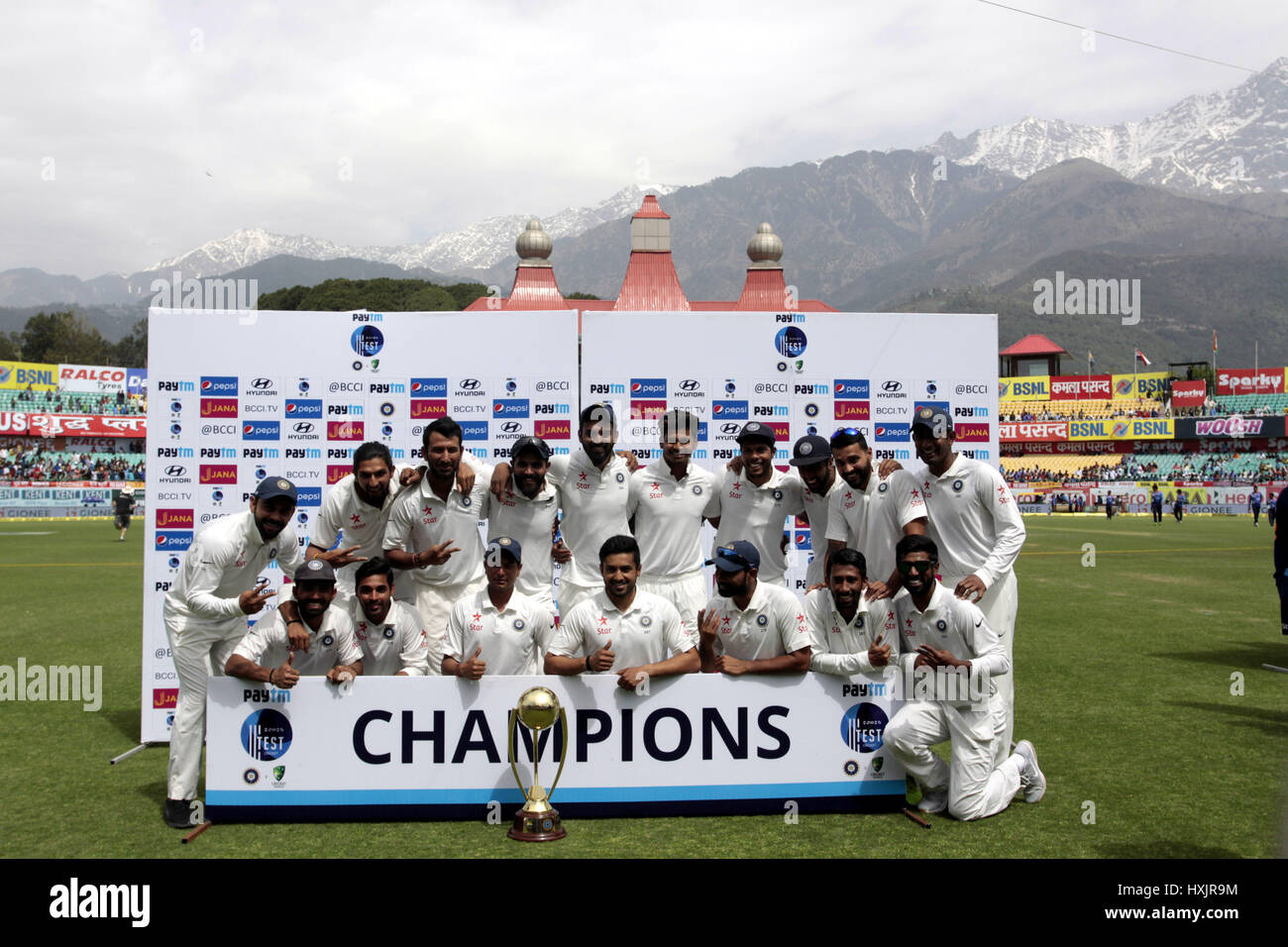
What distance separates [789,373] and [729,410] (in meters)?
0.69

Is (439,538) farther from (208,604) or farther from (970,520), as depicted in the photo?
(970,520)

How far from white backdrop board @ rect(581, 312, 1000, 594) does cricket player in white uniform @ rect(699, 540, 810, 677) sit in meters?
3.13

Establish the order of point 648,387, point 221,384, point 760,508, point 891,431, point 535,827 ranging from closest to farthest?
point 535,827 < point 760,508 < point 221,384 < point 648,387 < point 891,431

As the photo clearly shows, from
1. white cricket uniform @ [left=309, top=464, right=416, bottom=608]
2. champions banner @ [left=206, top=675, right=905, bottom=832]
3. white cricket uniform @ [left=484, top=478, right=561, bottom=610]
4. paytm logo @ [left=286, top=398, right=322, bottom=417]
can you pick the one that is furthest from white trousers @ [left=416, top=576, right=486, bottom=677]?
paytm logo @ [left=286, top=398, right=322, bottom=417]

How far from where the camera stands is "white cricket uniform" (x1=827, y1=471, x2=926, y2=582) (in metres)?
6.99

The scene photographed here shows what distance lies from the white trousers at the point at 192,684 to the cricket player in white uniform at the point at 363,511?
0.86 metres

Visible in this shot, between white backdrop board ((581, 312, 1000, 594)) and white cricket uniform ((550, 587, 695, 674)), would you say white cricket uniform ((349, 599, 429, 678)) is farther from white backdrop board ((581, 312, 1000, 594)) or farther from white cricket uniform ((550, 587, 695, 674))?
white backdrop board ((581, 312, 1000, 594))

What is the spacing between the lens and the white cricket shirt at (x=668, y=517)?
737cm

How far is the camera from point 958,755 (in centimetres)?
623

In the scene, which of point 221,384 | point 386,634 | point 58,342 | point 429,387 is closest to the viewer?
point 386,634

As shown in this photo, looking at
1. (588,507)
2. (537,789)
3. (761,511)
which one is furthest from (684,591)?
(537,789)

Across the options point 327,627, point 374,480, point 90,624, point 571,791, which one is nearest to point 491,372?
point 374,480

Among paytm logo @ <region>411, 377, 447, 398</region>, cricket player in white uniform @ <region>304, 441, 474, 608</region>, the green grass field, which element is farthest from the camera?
paytm logo @ <region>411, 377, 447, 398</region>
